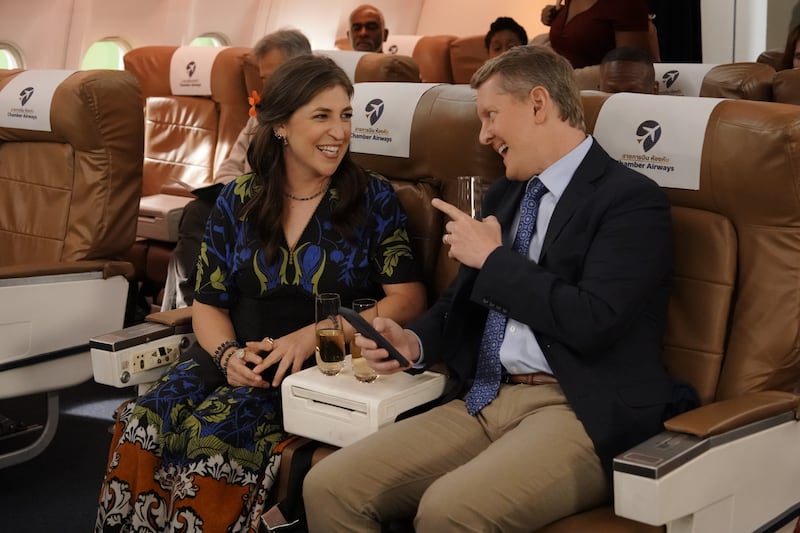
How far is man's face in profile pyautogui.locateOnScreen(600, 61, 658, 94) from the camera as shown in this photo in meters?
4.05

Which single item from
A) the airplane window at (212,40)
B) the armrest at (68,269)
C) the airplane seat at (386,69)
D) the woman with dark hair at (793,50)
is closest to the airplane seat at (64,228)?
the armrest at (68,269)

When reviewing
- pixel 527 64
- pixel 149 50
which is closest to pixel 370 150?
pixel 527 64

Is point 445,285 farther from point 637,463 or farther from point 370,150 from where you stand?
point 637,463

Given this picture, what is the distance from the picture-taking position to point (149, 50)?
20.2 ft

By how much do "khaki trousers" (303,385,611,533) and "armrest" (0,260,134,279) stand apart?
163 cm

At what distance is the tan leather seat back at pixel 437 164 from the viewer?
9.08 ft

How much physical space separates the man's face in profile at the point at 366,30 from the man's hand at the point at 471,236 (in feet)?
18.1

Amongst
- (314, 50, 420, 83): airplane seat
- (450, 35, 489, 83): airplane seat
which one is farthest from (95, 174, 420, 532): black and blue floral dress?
(450, 35, 489, 83): airplane seat

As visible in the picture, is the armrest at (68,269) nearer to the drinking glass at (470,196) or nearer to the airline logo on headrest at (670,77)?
the drinking glass at (470,196)

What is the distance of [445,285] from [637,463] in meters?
1.13

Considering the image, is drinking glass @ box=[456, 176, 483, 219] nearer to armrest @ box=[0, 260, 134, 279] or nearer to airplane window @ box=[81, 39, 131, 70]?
armrest @ box=[0, 260, 134, 279]

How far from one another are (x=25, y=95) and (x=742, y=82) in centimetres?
269

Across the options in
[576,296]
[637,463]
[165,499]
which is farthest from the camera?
[165,499]

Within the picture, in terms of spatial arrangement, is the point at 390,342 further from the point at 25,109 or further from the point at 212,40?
the point at 212,40
